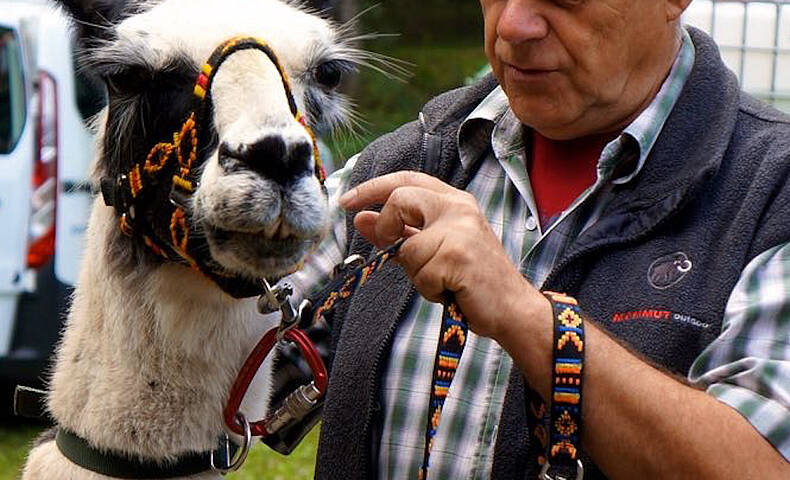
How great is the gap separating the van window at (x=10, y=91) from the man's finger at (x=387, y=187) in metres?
5.34

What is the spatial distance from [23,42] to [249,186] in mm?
5358

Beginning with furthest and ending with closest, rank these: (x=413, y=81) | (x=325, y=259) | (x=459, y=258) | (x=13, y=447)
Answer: (x=413, y=81), (x=13, y=447), (x=325, y=259), (x=459, y=258)

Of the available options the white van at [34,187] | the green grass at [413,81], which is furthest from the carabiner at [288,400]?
the green grass at [413,81]

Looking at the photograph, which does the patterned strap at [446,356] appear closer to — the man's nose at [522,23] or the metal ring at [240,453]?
the metal ring at [240,453]

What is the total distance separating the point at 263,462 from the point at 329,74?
14.9 ft

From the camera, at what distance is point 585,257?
2.46 metres

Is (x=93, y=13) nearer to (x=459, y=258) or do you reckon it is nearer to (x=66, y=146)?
(x=459, y=258)

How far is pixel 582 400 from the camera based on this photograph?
2.20m

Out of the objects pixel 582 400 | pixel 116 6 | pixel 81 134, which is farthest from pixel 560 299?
pixel 81 134

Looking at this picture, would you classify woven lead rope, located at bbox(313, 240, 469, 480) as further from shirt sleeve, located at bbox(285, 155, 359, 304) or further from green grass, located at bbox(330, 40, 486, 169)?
green grass, located at bbox(330, 40, 486, 169)

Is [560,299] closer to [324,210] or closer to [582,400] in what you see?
[582,400]

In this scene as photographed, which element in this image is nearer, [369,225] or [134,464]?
[369,225]

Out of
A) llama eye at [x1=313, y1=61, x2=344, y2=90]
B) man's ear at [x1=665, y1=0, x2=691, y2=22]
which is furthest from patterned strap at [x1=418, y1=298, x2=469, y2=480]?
man's ear at [x1=665, y1=0, x2=691, y2=22]

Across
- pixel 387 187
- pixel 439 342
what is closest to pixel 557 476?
pixel 439 342
